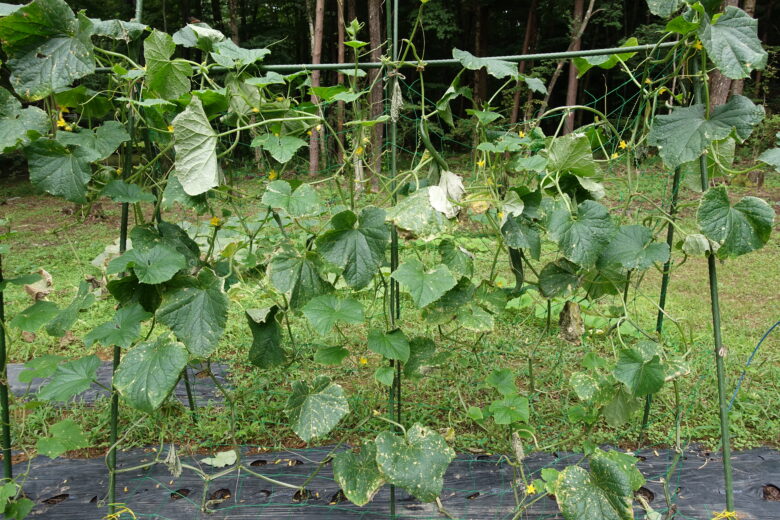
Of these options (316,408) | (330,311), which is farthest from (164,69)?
(316,408)

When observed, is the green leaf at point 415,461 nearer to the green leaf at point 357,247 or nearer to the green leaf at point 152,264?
the green leaf at point 357,247

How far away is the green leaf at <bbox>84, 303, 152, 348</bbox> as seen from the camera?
4.82ft

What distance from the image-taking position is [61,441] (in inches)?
67.8

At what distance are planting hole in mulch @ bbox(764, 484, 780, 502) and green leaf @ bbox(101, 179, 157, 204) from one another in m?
2.32

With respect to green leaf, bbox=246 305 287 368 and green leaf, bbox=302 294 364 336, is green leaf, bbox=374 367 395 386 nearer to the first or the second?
green leaf, bbox=302 294 364 336

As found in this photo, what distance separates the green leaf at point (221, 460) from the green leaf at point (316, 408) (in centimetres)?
67

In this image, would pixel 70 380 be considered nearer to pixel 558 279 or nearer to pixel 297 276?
pixel 297 276

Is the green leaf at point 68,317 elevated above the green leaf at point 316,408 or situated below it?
above

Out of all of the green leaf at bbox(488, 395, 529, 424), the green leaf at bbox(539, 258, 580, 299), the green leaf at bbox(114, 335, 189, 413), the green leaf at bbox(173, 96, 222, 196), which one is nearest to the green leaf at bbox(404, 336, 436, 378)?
the green leaf at bbox(488, 395, 529, 424)

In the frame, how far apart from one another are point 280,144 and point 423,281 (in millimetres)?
554

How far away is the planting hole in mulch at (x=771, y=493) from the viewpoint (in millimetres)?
1932

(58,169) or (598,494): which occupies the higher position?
(58,169)

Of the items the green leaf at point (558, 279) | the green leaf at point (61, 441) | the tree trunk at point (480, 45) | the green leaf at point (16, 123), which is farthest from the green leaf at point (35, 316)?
the tree trunk at point (480, 45)

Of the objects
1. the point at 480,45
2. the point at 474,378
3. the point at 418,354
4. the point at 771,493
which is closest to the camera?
the point at 418,354
